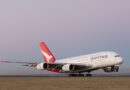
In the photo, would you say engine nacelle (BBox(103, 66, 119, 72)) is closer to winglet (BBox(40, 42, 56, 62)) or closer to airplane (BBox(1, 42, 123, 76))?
airplane (BBox(1, 42, 123, 76))

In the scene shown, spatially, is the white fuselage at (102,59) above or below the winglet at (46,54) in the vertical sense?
below

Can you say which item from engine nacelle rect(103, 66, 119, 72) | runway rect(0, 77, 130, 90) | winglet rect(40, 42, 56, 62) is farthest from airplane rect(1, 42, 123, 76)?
runway rect(0, 77, 130, 90)

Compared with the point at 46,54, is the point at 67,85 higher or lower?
lower

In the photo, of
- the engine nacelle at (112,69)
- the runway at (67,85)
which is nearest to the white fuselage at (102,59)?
the engine nacelle at (112,69)

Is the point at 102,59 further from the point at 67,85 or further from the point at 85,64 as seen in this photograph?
the point at 67,85

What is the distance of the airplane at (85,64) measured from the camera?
61644 mm

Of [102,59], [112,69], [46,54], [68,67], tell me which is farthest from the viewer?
[46,54]

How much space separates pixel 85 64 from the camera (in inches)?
2564

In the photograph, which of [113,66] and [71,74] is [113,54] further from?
[71,74]

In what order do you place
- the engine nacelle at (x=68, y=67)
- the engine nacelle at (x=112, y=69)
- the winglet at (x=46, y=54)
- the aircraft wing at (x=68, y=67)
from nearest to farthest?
1. the engine nacelle at (x=112, y=69)
2. the aircraft wing at (x=68, y=67)
3. the engine nacelle at (x=68, y=67)
4. the winglet at (x=46, y=54)

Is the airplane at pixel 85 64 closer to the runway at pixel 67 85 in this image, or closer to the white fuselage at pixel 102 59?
the white fuselage at pixel 102 59

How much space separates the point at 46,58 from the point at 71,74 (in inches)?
414

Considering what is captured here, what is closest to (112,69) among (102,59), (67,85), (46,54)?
(102,59)

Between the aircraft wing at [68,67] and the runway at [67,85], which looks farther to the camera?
the aircraft wing at [68,67]
